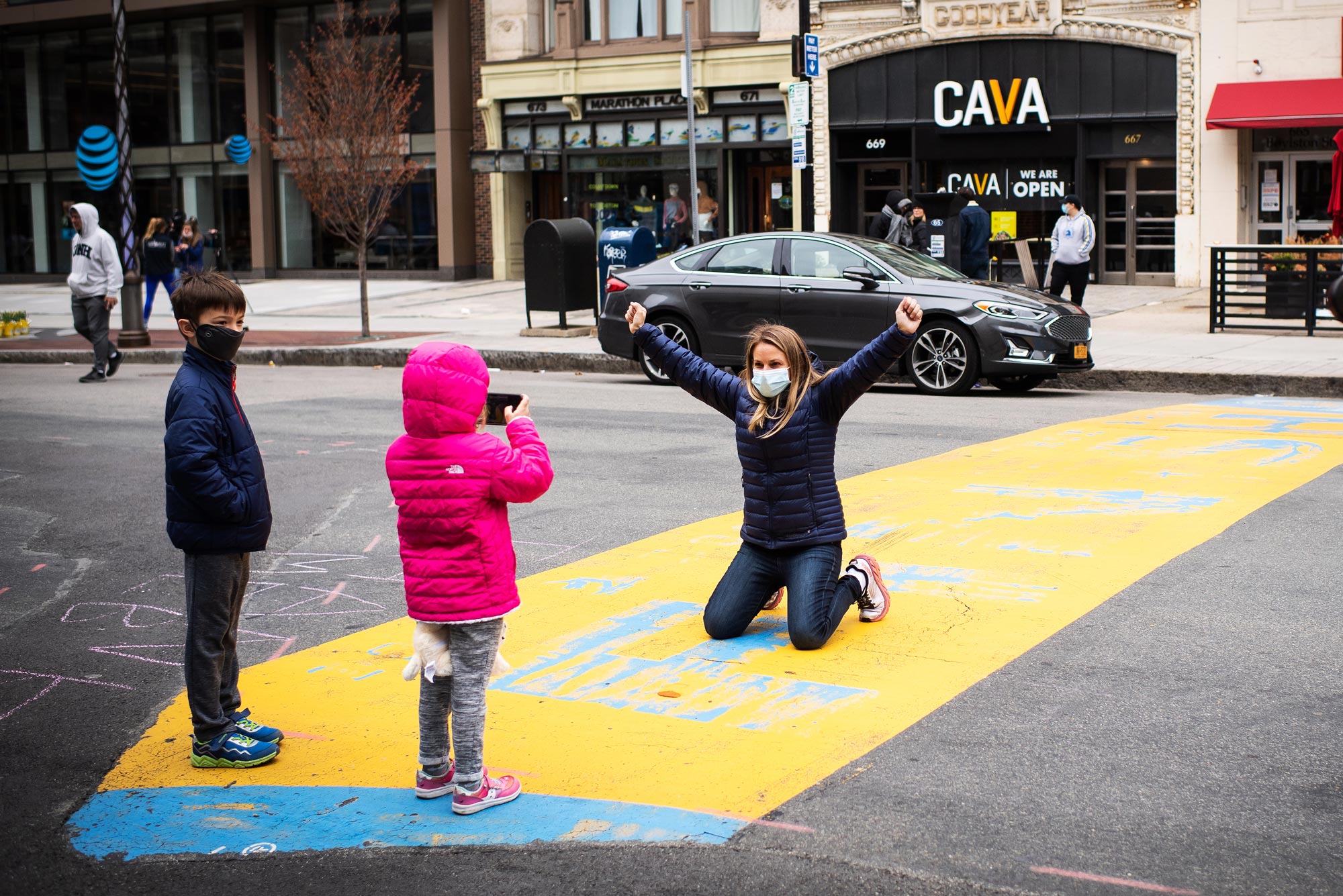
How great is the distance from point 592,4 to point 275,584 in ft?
82.3

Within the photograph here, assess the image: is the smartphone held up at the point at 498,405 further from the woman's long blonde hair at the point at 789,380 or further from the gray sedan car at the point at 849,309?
the gray sedan car at the point at 849,309

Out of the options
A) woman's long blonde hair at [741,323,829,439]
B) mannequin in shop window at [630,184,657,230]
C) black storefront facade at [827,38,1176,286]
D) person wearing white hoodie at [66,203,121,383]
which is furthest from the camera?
mannequin in shop window at [630,184,657,230]

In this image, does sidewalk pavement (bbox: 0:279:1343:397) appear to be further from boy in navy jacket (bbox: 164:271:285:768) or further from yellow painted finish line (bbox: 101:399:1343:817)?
boy in navy jacket (bbox: 164:271:285:768)

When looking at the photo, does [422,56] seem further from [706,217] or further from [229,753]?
[229,753]

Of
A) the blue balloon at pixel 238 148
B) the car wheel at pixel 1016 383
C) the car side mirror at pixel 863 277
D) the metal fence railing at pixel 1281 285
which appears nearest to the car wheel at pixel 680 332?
the car side mirror at pixel 863 277

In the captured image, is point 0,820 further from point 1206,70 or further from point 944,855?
point 1206,70

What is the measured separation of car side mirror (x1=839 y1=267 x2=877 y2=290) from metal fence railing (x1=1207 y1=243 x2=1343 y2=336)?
18.5 feet

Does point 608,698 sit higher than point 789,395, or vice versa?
point 789,395

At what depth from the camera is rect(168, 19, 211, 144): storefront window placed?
116 feet

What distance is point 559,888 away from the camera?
143 inches

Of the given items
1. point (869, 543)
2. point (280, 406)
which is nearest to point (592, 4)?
point (280, 406)

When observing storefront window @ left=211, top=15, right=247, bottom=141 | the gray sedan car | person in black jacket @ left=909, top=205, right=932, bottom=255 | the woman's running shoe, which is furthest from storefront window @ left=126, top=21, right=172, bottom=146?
the woman's running shoe

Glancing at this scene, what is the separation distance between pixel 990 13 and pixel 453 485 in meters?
23.7

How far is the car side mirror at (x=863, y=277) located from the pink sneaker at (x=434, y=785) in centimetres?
1029
